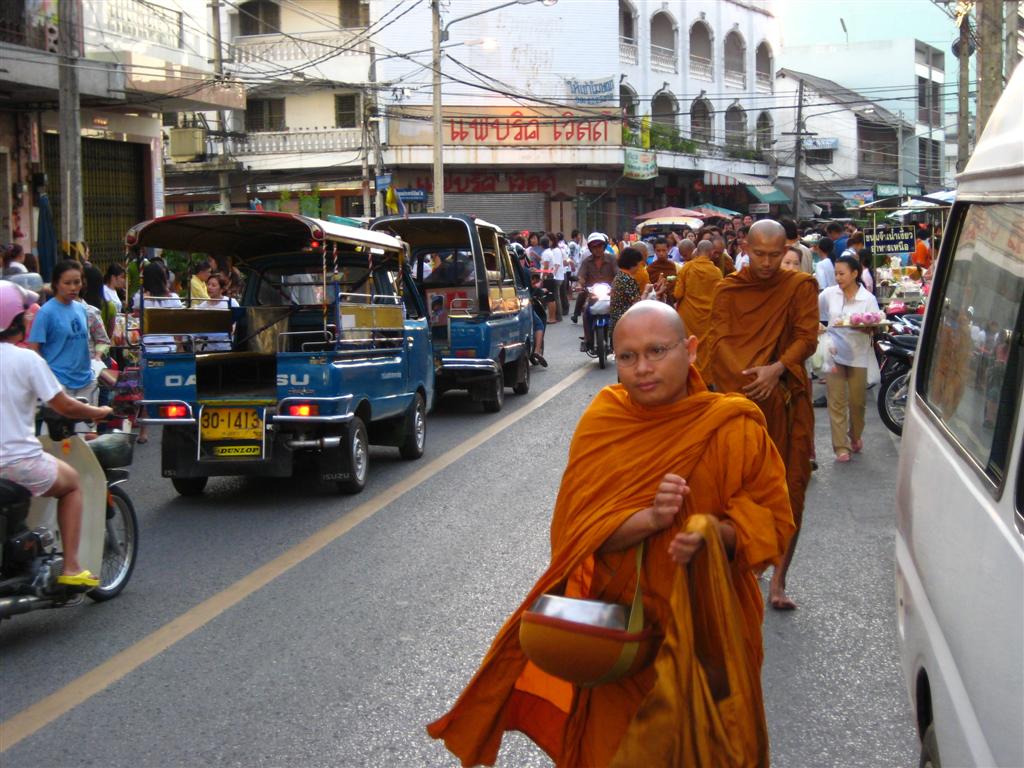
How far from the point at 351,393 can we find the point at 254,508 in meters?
1.10

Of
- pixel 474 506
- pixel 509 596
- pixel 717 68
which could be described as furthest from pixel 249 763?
pixel 717 68

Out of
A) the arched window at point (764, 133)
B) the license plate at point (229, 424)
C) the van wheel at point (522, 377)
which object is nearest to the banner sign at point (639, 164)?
the arched window at point (764, 133)

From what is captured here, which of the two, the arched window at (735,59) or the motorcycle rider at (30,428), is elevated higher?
the arched window at (735,59)

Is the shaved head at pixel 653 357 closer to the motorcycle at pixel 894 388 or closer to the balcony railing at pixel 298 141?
the motorcycle at pixel 894 388

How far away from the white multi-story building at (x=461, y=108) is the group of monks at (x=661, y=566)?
38.8 m

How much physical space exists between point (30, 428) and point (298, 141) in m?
39.9

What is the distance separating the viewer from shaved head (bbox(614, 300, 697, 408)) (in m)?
3.29

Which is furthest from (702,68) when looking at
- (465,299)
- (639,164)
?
(465,299)

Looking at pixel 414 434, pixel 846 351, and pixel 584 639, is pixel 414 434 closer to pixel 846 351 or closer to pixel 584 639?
pixel 846 351

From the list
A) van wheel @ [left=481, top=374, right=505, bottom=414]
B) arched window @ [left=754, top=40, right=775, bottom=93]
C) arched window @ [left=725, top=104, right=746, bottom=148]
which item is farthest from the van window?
arched window @ [left=754, top=40, right=775, bottom=93]

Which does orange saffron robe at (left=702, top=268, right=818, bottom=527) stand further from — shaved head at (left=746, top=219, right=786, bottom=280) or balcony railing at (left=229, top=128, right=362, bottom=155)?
balcony railing at (left=229, top=128, right=362, bottom=155)

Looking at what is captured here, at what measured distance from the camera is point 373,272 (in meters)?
11.0

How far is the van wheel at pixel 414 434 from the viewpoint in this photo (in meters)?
11.1

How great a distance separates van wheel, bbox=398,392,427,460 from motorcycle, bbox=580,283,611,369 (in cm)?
632
